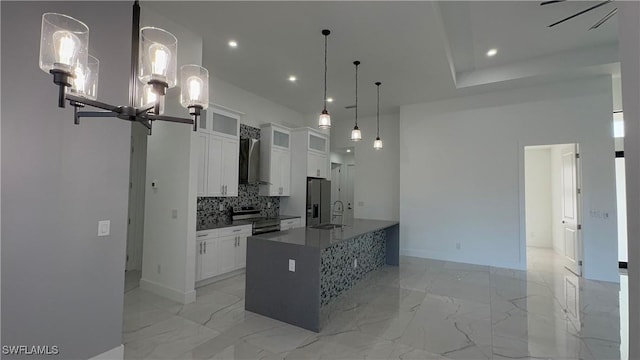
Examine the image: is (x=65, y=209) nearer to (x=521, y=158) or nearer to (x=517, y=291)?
(x=517, y=291)

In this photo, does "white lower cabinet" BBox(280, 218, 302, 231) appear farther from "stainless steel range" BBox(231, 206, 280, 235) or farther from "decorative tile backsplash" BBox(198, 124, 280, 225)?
"decorative tile backsplash" BBox(198, 124, 280, 225)

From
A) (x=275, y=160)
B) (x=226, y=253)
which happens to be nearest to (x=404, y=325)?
(x=226, y=253)

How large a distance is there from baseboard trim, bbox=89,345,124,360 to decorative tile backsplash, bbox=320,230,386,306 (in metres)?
1.91

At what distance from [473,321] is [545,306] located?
1208 millimetres

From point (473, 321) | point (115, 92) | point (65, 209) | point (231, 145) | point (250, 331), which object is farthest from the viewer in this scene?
point (231, 145)

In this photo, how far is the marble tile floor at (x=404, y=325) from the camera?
2498mm

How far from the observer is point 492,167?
17.5 feet

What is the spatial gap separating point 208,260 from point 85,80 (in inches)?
124

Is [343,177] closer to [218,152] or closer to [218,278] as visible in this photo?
[218,152]

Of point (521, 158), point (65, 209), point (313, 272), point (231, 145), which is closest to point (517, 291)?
point (521, 158)

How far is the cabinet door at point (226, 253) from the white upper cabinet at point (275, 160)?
1.40m

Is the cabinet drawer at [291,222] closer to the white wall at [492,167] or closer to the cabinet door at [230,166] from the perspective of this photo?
the cabinet door at [230,166]

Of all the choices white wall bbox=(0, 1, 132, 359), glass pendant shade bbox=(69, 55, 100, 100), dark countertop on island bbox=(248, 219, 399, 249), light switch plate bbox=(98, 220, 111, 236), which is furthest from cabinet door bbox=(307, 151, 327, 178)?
glass pendant shade bbox=(69, 55, 100, 100)

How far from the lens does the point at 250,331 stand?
2.83 m
